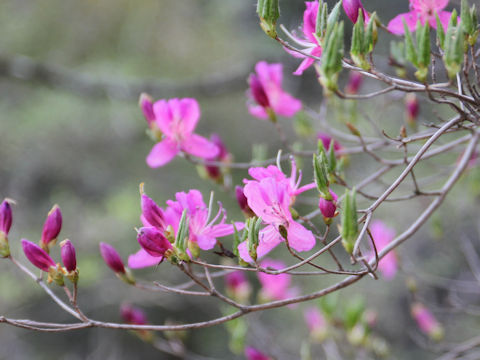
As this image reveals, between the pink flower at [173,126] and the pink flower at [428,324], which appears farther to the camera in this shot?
the pink flower at [428,324]

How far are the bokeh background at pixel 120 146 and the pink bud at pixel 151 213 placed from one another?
142cm

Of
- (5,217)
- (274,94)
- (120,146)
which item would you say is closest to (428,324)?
(274,94)

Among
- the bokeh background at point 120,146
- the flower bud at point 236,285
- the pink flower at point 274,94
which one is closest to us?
the pink flower at point 274,94

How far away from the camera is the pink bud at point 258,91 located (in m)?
1.06

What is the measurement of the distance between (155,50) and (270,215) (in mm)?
3883

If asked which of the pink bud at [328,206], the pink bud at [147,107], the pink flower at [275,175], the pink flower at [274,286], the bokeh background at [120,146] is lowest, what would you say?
the bokeh background at [120,146]

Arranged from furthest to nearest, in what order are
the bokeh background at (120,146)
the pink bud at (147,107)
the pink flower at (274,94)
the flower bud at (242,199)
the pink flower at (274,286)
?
the bokeh background at (120,146), the pink flower at (274,286), the pink flower at (274,94), the pink bud at (147,107), the flower bud at (242,199)

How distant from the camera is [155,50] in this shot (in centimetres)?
431

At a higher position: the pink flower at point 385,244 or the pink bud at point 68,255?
the pink bud at point 68,255

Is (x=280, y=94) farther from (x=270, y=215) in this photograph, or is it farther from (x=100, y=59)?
(x=100, y=59)

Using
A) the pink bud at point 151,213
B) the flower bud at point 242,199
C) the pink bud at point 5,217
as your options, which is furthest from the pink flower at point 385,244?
the pink bud at point 5,217

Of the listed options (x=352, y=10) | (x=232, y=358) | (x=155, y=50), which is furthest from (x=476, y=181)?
(x=155, y=50)

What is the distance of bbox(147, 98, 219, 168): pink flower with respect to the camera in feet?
3.36

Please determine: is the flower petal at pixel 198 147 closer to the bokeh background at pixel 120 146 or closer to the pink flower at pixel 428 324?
the pink flower at pixel 428 324
